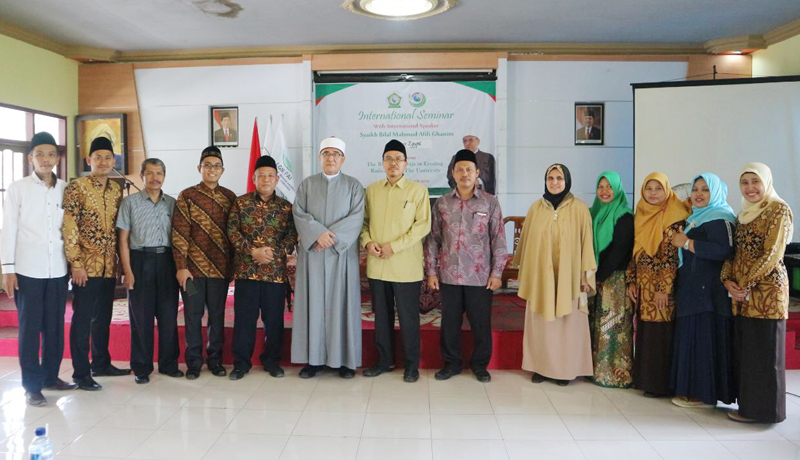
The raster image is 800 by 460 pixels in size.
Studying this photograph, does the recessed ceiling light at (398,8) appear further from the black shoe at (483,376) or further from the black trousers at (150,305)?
the black shoe at (483,376)

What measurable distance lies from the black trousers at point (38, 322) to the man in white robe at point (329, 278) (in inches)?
52.6

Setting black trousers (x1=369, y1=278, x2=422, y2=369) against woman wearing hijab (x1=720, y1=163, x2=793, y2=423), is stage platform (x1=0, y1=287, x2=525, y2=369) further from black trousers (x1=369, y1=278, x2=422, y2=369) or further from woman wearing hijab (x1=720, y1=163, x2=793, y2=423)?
woman wearing hijab (x1=720, y1=163, x2=793, y2=423)

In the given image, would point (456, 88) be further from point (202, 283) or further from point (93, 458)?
point (93, 458)

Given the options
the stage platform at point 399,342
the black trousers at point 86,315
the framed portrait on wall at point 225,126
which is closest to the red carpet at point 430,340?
the stage platform at point 399,342

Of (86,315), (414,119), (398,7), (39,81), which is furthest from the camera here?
(414,119)

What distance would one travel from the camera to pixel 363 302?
5035 mm

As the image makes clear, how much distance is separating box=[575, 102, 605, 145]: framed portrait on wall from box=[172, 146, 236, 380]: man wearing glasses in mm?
4180

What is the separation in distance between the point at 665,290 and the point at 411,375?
61.8 inches

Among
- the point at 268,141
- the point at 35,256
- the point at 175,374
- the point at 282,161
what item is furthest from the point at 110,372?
the point at 268,141

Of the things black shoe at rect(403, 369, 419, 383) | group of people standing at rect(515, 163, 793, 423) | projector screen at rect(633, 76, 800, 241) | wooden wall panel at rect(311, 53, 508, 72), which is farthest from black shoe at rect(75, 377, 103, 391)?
projector screen at rect(633, 76, 800, 241)

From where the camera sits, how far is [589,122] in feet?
20.6

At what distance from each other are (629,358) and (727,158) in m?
3.16

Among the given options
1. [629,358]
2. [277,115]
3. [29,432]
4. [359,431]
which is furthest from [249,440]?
[277,115]

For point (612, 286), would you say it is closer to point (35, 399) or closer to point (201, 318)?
point (201, 318)
